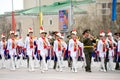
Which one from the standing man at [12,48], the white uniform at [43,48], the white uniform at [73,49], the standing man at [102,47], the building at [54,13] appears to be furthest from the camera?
the building at [54,13]

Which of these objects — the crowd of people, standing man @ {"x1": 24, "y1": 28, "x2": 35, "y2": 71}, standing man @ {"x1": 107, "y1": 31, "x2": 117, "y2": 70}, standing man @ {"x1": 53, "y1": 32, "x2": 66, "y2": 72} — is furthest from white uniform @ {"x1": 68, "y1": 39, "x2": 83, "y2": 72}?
standing man @ {"x1": 24, "y1": 28, "x2": 35, "y2": 71}

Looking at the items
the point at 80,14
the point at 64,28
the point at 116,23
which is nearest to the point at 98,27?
the point at 116,23

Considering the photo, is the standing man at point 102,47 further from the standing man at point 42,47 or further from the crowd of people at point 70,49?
the standing man at point 42,47

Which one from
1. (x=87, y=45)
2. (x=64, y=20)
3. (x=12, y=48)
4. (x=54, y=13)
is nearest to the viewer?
(x=87, y=45)

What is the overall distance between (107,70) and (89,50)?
1900 mm

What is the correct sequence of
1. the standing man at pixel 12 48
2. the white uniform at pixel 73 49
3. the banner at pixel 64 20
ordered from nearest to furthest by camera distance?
the white uniform at pixel 73 49 < the standing man at pixel 12 48 < the banner at pixel 64 20

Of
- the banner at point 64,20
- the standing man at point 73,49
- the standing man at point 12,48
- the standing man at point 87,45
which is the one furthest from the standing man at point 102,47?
the banner at point 64,20

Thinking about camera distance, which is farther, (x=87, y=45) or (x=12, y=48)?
(x=12, y=48)

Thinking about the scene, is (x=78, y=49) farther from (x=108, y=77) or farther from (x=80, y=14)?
(x=80, y=14)

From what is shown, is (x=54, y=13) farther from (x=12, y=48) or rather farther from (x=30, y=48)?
(x=30, y=48)

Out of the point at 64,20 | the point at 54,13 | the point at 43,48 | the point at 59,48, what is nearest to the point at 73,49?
the point at 59,48

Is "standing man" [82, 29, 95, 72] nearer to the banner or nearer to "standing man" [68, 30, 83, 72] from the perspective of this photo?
"standing man" [68, 30, 83, 72]

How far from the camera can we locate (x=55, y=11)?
7981 cm

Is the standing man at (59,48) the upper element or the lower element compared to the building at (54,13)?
lower
